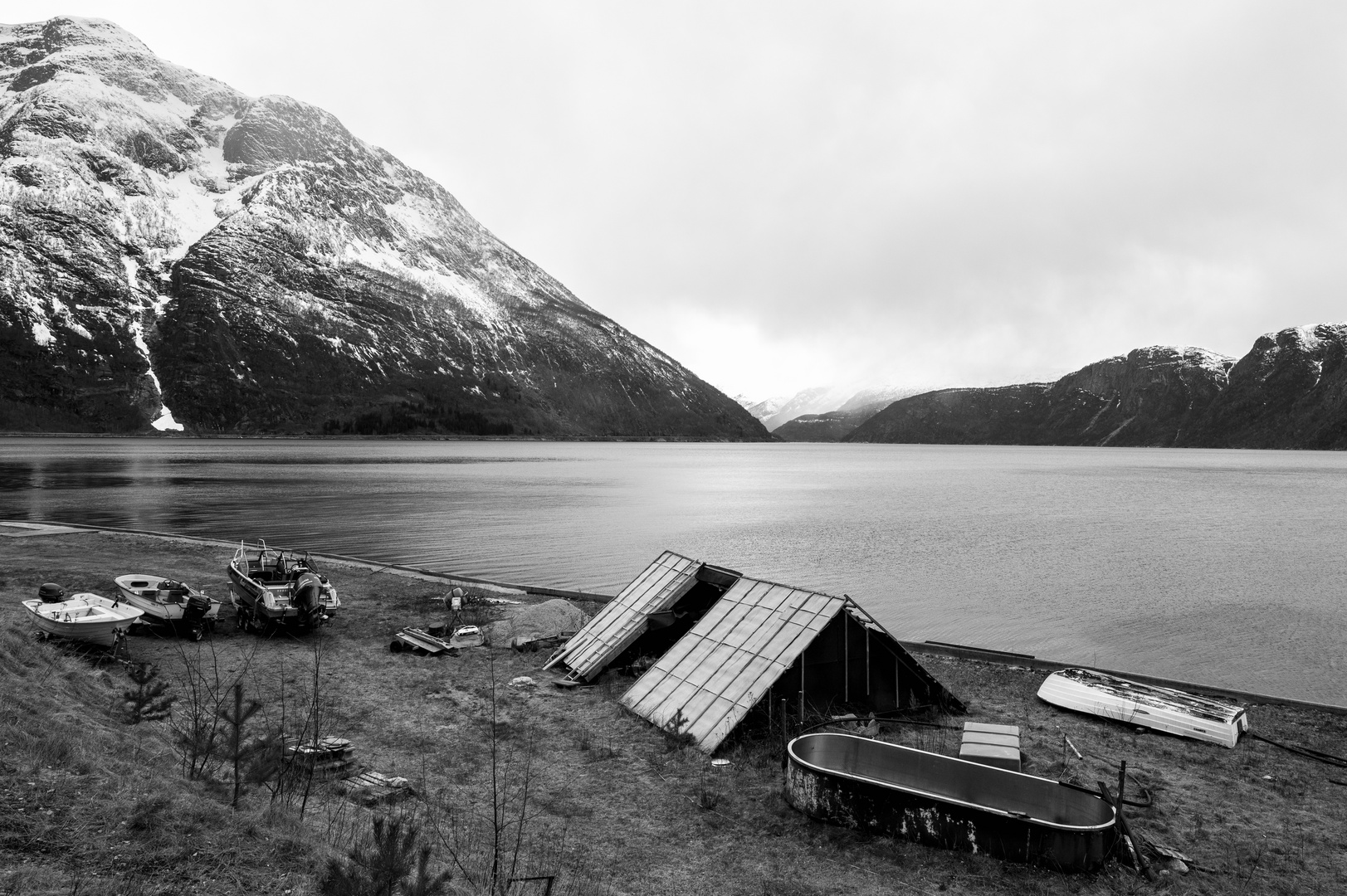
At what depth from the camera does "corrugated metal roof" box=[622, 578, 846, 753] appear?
16172 millimetres

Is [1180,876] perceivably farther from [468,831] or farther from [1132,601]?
[1132,601]

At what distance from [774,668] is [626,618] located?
20.5ft

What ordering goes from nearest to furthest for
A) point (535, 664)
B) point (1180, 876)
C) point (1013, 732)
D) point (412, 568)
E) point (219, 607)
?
point (1180, 876)
point (1013, 732)
point (535, 664)
point (219, 607)
point (412, 568)

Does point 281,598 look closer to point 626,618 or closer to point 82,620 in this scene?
point 82,620

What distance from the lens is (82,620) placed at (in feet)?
63.6

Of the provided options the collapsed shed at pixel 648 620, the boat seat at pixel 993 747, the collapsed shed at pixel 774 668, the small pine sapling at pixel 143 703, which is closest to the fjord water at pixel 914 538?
the collapsed shed at pixel 648 620

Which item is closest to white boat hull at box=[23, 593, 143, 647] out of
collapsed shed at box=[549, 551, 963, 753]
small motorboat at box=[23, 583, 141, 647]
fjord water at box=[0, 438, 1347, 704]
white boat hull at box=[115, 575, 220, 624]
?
small motorboat at box=[23, 583, 141, 647]

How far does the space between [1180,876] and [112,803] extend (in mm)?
13311

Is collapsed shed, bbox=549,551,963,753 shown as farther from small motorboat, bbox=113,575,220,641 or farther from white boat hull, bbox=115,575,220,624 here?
white boat hull, bbox=115,575,220,624

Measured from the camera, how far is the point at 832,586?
38.5 metres

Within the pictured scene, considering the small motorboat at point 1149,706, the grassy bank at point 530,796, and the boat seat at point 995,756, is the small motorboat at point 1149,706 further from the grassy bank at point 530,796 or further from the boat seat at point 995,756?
the boat seat at point 995,756

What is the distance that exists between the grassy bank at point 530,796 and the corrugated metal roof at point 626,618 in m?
0.92

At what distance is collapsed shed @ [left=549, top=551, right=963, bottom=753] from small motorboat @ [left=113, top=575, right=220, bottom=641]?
36.3ft

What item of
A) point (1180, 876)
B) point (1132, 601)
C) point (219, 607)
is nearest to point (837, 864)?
point (1180, 876)
